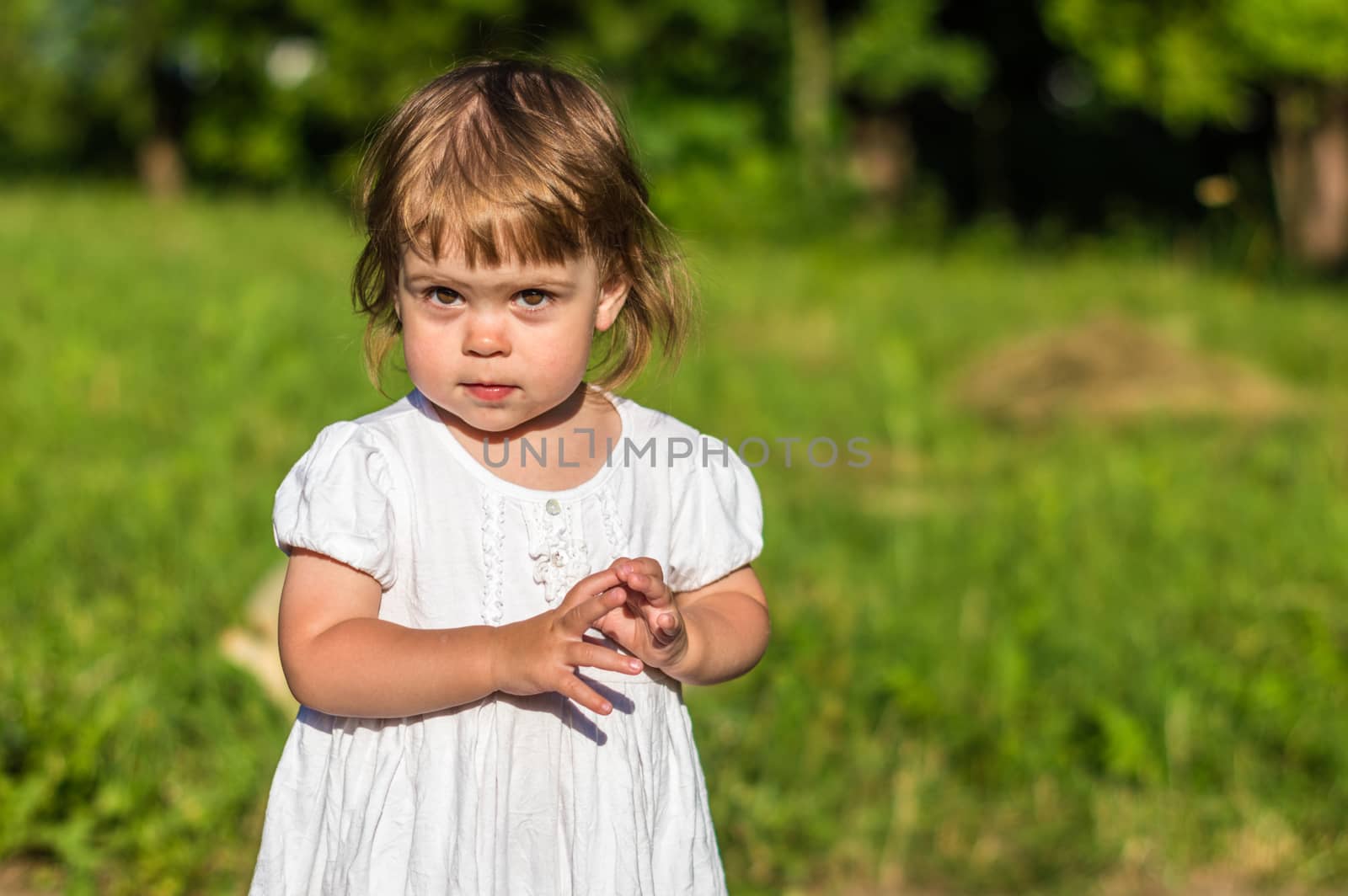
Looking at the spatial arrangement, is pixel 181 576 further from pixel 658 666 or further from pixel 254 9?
pixel 254 9

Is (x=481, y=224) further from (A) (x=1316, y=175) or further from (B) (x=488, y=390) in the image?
(A) (x=1316, y=175)

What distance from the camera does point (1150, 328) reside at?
8852 mm

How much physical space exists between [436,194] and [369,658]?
508mm

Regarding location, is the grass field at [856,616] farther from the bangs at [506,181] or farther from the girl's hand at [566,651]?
the girl's hand at [566,651]

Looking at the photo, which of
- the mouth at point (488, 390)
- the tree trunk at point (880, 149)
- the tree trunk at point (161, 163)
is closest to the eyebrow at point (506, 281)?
the mouth at point (488, 390)

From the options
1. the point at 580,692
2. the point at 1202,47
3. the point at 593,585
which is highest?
the point at 1202,47

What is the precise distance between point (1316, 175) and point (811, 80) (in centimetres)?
591

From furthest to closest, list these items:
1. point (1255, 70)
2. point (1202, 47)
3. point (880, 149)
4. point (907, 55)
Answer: point (880, 149), point (907, 55), point (1202, 47), point (1255, 70)

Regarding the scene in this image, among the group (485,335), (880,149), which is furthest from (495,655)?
(880,149)

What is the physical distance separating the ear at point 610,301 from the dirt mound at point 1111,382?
6246mm

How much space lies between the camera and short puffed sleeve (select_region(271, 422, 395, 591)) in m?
1.58

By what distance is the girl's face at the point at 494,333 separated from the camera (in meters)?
1.60

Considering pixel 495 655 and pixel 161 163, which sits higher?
pixel 161 163

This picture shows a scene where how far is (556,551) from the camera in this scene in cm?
167
